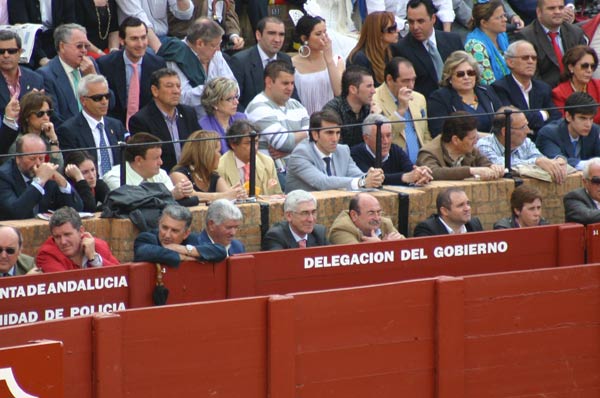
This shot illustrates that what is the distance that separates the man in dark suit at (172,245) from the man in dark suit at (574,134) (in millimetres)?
3988

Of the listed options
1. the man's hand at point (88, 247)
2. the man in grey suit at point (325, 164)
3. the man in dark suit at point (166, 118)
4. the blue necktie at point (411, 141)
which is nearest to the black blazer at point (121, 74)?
the man in dark suit at point (166, 118)

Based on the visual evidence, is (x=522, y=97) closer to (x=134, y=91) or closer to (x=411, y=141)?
(x=411, y=141)

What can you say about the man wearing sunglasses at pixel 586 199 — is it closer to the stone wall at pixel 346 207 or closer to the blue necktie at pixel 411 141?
the stone wall at pixel 346 207

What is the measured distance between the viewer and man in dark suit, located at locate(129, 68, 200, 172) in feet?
40.6

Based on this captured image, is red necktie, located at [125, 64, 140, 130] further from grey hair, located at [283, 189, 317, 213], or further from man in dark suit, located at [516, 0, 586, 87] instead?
man in dark suit, located at [516, 0, 586, 87]

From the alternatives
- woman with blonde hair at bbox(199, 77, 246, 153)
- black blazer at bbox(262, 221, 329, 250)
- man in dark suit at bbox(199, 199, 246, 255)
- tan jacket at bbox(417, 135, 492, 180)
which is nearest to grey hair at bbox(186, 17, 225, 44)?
woman with blonde hair at bbox(199, 77, 246, 153)

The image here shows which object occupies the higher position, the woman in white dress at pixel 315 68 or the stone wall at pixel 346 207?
the woman in white dress at pixel 315 68

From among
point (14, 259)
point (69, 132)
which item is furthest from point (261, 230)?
point (14, 259)

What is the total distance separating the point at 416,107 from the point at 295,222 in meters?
2.51

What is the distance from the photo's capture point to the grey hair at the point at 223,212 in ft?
35.8

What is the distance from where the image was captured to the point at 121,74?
13.2m

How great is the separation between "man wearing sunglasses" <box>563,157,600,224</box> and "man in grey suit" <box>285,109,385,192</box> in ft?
4.97

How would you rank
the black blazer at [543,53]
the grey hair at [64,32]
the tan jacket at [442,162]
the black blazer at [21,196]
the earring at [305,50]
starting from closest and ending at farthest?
the black blazer at [21,196] < the grey hair at [64,32] < the tan jacket at [442,162] < the earring at [305,50] < the black blazer at [543,53]

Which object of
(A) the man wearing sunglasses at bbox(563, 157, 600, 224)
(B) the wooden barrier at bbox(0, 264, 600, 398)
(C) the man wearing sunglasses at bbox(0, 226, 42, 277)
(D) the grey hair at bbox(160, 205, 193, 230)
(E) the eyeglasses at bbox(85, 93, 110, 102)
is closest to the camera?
(B) the wooden barrier at bbox(0, 264, 600, 398)
